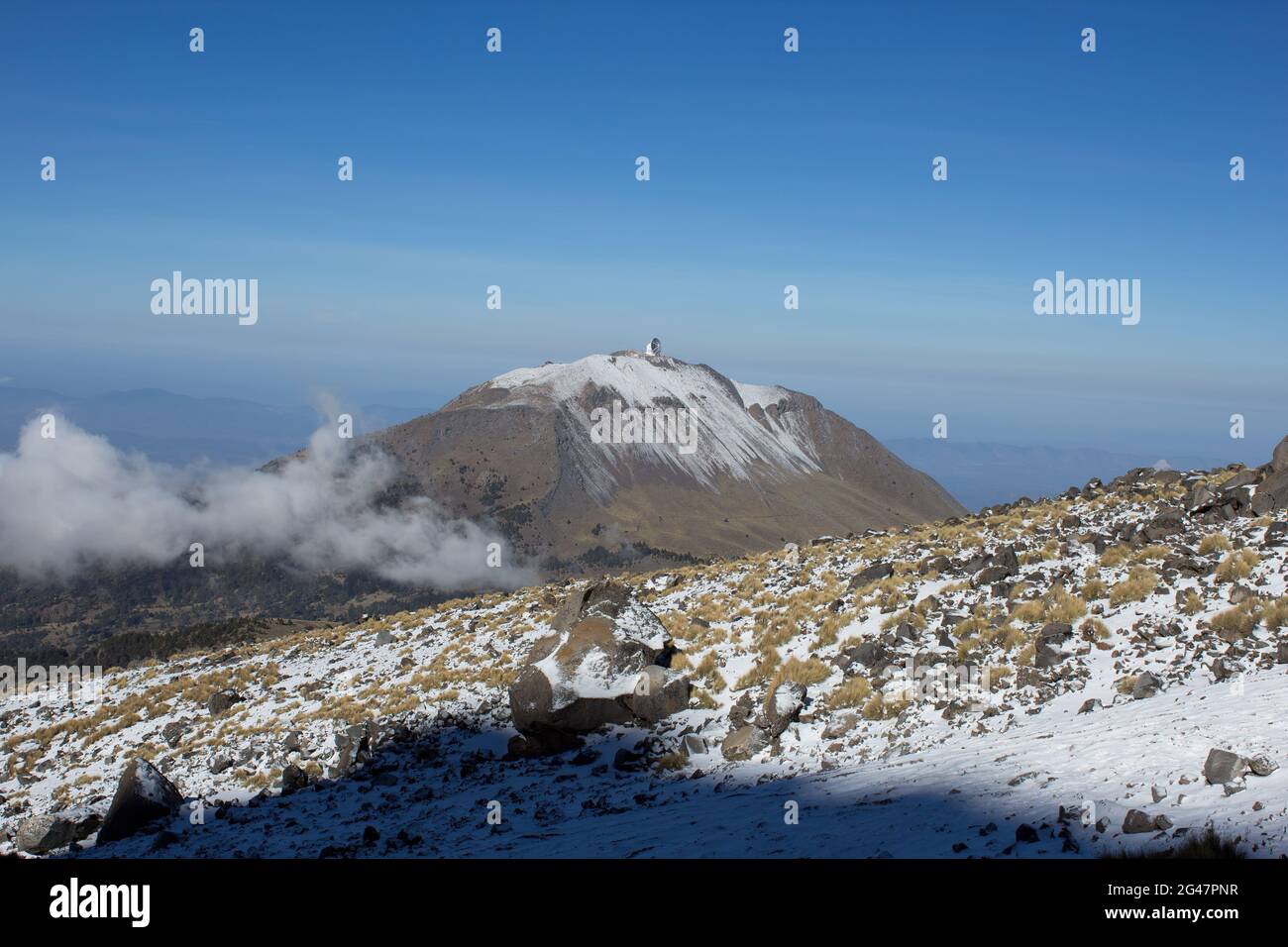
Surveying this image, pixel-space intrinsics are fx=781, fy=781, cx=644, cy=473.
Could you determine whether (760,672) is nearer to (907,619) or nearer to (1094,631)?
(907,619)

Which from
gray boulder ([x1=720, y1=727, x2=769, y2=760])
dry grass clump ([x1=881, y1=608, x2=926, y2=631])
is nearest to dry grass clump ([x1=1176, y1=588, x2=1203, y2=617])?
dry grass clump ([x1=881, y1=608, x2=926, y2=631])

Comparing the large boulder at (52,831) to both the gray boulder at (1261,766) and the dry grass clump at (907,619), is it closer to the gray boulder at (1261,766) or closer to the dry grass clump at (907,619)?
the dry grass clump at (907,619)

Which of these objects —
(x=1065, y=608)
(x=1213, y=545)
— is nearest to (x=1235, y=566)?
(x=1213, y=545)

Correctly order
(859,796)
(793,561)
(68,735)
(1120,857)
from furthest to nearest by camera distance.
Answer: (793,561)
(68,735)
(859,796)
(1120,857)
